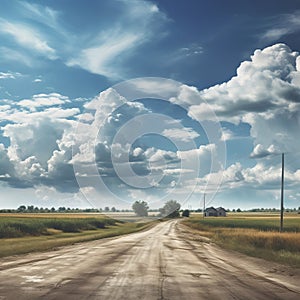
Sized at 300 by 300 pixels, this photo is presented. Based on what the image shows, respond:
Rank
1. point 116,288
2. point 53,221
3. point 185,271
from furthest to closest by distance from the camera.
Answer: point 53,221 → point 185,271 → point 116,288

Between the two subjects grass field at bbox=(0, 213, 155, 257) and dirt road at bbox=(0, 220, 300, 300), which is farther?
grass field at bbox=(0, 213, 155, 257)

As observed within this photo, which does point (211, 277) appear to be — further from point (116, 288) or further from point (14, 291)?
point (14, 291)

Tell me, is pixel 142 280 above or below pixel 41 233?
above

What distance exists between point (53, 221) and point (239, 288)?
54808mm

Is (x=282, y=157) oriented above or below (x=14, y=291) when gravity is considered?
above

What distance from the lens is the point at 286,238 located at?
29.6 metres

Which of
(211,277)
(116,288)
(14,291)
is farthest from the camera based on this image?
(211,277)

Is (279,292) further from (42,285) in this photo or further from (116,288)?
(42,285)

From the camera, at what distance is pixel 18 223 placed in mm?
48625

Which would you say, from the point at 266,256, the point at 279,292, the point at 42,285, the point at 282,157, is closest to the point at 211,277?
the point at 279,292

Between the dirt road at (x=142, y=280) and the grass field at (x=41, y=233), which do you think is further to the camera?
the grass field at (x=41, y=233)

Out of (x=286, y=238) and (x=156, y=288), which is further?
(x=286, y=238)

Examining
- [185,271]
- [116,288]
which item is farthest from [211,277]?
[116,288]

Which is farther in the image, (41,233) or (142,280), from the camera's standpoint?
(41,233)
